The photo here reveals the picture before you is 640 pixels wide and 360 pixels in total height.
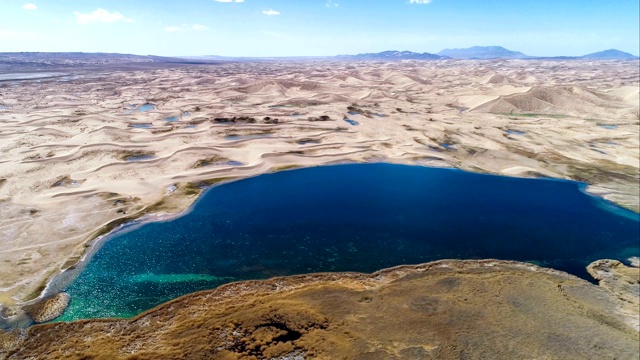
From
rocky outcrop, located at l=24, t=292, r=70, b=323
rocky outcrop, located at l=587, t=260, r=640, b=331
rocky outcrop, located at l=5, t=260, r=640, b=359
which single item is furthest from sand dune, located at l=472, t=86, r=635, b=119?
rocky outcrop, located at l=24, t=292, r=70, b=323

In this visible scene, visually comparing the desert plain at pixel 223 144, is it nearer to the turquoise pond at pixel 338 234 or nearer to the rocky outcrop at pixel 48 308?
the rocky outcrop at pixel 48 308

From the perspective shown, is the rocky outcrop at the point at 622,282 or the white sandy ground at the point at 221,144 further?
the white sandy ground at the point at 221,144

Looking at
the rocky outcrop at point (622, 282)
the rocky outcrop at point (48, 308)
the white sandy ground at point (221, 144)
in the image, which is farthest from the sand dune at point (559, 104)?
the rocky outcrop at point (48, 308)

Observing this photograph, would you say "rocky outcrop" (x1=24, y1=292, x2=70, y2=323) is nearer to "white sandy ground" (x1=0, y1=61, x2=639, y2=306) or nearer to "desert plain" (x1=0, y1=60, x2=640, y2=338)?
"desert plain" (x1=0, y1=60, x2=640, y2=338)

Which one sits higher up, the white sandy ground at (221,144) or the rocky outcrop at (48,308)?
the white sandy ground at (221,144)

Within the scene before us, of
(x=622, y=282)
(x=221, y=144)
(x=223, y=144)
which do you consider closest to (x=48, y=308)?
(x=221, y=144)

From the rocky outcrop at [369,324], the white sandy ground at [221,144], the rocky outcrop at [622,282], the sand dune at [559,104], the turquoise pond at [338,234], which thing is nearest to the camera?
the rocky outcrop at [369,324]
